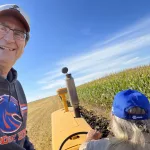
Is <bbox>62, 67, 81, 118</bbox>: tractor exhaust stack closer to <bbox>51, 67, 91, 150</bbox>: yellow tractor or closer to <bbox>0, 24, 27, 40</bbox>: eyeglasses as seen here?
<bbox>51, 67, 91, 150</bbox>: yellow tractor

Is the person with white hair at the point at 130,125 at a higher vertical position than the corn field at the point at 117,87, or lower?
lower

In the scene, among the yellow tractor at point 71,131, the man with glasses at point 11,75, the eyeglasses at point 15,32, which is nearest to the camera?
the man with glasses at point 11,75

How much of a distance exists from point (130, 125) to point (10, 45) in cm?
105

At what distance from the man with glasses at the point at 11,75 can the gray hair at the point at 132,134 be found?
0.76 m

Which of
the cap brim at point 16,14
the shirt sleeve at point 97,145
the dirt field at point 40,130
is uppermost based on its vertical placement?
the cap brim at point 16,14

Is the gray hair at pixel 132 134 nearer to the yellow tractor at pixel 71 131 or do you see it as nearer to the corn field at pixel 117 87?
the yellow tractor at pixel 71 131

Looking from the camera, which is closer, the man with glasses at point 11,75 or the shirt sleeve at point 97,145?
the man with glasses at point 11,75

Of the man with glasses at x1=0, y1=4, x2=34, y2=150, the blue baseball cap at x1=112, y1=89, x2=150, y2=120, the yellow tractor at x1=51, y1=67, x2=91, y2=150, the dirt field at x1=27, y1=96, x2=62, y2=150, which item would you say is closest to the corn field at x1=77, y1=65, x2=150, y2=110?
the dirt field at x1=27, y1=96, x2=62, y2=150

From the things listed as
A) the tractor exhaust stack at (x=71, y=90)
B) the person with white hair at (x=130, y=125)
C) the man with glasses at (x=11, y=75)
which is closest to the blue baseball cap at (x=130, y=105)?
the person with white hair at (x=130, y=125)

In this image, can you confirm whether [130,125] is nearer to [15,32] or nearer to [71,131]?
[15,32]

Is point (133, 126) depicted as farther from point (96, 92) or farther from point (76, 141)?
point (96, 92)

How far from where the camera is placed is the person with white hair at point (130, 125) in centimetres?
197

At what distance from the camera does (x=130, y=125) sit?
1993 millimetres

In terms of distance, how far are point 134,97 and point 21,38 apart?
3.23 feet
